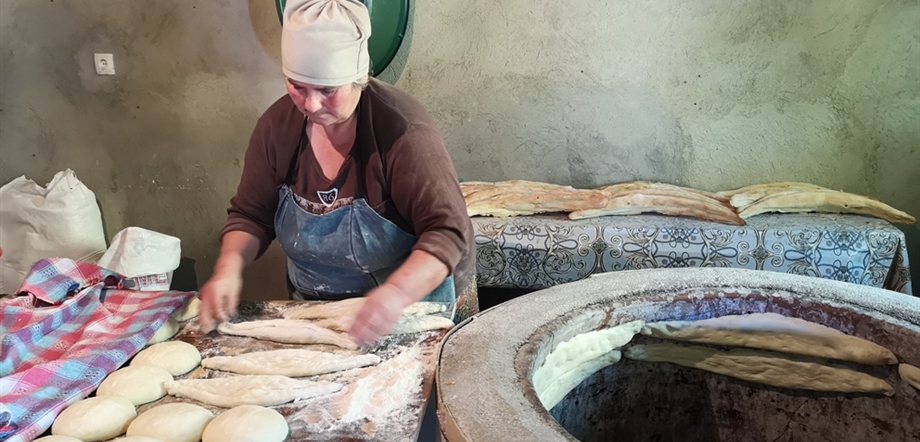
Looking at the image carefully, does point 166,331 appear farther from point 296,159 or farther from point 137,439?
point 296,159

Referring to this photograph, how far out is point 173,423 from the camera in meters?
1.39

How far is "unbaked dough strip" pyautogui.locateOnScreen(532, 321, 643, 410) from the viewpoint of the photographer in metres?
1.48

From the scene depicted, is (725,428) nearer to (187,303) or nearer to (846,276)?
(846,276)

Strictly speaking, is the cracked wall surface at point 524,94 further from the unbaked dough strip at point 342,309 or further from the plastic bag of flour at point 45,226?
the unbaked dough strip at point 342,309

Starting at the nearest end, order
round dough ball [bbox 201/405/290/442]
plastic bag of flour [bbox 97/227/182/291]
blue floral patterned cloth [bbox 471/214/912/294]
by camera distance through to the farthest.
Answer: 1. round dough ball [bbox 201/405/290/442]
2. blue floral patterned cloth [bbox 471/214/912/294]
3. plastic bag of flour [bbox 97/227/182/291]

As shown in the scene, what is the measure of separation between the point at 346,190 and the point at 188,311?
0.66 meters

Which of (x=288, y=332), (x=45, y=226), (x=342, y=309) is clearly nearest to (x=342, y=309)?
(x=342, y=309)

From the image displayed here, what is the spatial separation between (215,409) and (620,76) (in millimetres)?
2822

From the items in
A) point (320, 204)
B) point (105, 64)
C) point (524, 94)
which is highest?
point (105, 64)

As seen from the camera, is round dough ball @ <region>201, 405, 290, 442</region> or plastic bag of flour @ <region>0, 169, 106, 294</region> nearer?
round dough ball @ <region>201, 405, 290, 442</region>

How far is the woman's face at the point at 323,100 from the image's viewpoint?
163 centimetres

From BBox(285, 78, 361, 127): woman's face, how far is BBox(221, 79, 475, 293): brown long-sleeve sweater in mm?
96

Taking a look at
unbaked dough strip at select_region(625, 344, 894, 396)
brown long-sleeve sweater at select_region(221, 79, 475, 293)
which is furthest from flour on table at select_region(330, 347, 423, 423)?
unbaked dough strip at select_region(625, 344, 894, 396)

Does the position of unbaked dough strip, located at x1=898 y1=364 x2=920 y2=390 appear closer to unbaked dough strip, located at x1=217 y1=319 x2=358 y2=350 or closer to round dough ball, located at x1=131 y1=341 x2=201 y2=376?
unbaked dough strip, located at x1=217 y1=319 x2=358 y2=350
